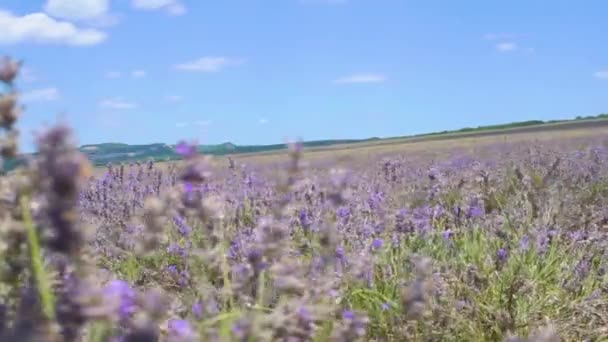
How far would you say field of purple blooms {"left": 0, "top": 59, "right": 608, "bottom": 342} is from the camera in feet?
3.14

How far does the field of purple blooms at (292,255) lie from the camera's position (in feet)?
3.14

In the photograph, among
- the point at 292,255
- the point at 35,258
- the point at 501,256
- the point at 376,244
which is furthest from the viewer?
the point at 292,255

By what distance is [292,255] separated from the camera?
11.3 feet

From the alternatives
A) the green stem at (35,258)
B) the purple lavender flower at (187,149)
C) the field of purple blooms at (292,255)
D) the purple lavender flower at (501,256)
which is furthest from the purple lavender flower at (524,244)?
the green stem at (35,258)

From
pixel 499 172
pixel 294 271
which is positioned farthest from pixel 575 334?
pixel 499 172

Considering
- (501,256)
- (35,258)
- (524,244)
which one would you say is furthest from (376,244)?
(35,258)

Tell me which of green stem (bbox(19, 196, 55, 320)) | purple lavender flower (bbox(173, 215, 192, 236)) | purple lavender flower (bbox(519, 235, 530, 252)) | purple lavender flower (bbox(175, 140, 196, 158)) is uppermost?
purple lavender flower (bbox(175, 140, 196, 158))

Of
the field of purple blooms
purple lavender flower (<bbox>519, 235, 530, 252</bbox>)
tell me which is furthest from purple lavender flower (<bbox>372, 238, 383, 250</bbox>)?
purple lavender flower (<bbox>519, 235, 530, 252</bbox>)

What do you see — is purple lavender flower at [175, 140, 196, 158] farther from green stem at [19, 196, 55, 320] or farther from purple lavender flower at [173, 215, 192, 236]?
purple lavender flower at [173, 215, 192, 236]

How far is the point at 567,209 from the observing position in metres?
4.66

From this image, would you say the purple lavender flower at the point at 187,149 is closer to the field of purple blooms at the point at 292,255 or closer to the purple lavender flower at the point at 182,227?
the field of purple blooms at the point at 292,255

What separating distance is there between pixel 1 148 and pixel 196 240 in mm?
3100

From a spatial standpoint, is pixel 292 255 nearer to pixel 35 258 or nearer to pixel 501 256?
pixel 501 256

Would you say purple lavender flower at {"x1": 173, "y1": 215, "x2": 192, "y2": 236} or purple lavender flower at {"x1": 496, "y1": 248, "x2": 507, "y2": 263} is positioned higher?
purple lavender flower at {"x1": 173, "y1": 215, "x2": 192, "y2": 236}
